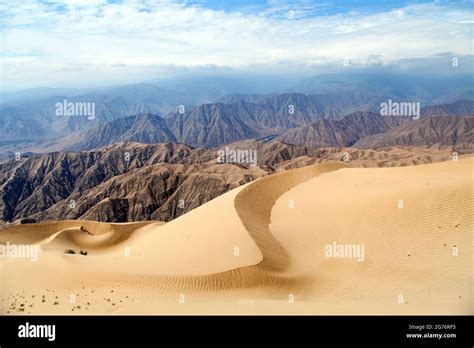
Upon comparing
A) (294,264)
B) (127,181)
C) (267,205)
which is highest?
(267,205)

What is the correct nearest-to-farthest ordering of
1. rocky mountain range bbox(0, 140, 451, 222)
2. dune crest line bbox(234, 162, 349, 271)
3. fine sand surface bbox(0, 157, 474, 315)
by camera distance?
1. fine sand surface bbox(0, 157, 474, 315)
2. dune crest line bbox(234, 162, 349, 271)
3. rocky mountain range bbox(0, 140, 451, 222)

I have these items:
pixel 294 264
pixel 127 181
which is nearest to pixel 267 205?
pixel 294 264

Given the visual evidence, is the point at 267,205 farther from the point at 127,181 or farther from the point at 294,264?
the point at 127,181

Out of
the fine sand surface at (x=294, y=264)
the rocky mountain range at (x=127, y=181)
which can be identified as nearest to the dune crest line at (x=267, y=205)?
the fine sand surface at (x=294, y=264)

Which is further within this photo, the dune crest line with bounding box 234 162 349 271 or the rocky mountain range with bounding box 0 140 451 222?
the rocky mountain range with bounding box 0 140 451 222

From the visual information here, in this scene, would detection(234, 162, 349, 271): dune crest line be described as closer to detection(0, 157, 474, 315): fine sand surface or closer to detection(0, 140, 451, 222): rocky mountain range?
detection(0, 157, 474, 315): fine sand surface

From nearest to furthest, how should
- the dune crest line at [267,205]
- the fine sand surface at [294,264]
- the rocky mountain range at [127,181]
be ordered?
the fine sand surface at [294,264] < the dune crest line at [267,205] < the rocky mountain range at [127,181]

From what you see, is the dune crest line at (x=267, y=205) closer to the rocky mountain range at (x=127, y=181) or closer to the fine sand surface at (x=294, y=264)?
the fine sand surface at (x=294, y=264)

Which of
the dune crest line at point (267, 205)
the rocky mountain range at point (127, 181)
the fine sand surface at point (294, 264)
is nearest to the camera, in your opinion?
the fine sand surface at point (294, 264)

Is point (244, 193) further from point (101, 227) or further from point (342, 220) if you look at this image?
point (101, 227)

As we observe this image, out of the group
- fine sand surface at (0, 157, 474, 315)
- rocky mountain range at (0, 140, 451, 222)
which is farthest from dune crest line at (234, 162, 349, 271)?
rocky mountain range at (0, 140, 451, 222)
